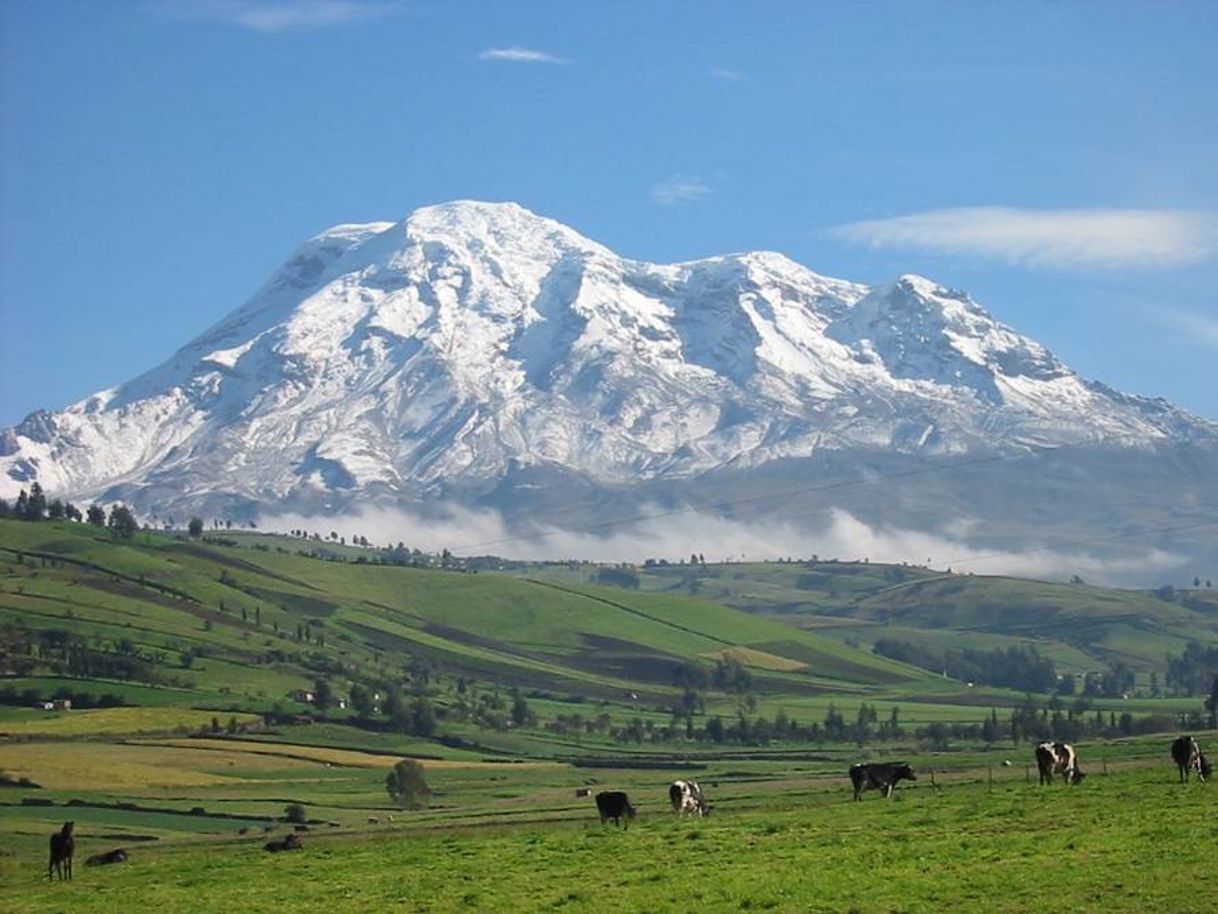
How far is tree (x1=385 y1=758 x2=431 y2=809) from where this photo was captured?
123188mm

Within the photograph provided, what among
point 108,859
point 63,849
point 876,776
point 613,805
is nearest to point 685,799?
point 876,776

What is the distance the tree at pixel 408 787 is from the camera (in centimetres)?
12319

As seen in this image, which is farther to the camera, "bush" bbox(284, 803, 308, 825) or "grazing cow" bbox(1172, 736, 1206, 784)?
"bush" bbox(284, 803, 308, 825)

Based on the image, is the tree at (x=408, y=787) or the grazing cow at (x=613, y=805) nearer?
the grazing cow at (x=613, y=805)

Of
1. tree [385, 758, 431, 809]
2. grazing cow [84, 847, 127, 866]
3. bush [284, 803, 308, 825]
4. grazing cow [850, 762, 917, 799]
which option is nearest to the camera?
grazing cow [84, 847, 127, 866]

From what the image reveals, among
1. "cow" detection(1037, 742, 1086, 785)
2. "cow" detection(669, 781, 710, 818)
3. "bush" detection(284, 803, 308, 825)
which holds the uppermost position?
"cow" detection(1037, 742, 1086, 785)

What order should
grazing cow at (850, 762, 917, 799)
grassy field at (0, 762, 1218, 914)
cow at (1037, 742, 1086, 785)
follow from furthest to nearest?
grazing cow at (850, 762, 917, 799)
cow at (1037, 742, 1086, 785)
grassy field at (0, 762, 1218, 914)

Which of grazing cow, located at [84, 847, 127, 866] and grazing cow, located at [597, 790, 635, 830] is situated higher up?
grazing cow, located at [597, 790, 635, 830]

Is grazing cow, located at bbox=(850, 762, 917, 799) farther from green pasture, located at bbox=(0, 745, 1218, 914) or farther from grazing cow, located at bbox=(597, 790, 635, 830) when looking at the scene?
grazing cow, located at bbox=(597, 790, 635, 830)

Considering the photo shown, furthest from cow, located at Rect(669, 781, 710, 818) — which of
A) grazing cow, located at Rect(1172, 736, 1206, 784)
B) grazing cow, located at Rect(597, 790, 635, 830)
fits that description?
grazing cow, located at Rect(1172, 736, 1206, 784)

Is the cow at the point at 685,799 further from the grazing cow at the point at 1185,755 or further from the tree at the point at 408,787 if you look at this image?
the tree at the point at 408,787

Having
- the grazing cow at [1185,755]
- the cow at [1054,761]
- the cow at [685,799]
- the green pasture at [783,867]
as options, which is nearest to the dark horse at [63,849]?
the green pasture at [783,867]

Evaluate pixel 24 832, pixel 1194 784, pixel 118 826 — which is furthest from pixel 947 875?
pixel 118 826

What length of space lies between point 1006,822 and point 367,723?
15353 cm
